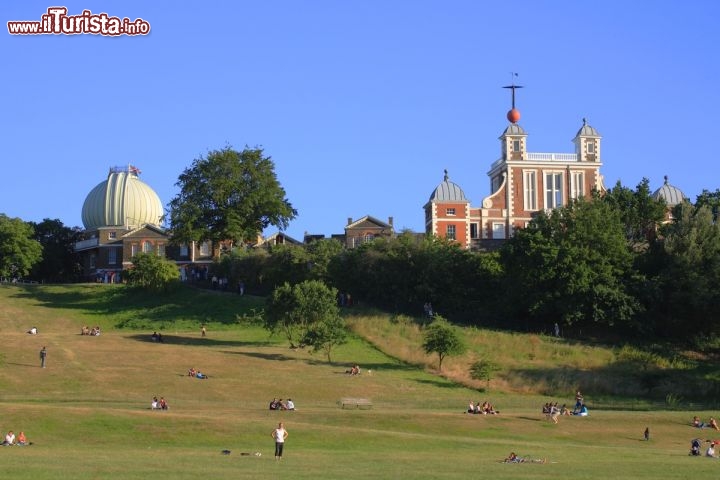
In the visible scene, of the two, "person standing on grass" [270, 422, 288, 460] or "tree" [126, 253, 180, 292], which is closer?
"person standing on grass" [270, 422, 288, 460]

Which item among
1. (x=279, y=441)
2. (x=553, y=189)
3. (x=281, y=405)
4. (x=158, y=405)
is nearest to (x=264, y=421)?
(x=281, y=405)

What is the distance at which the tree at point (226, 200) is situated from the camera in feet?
348

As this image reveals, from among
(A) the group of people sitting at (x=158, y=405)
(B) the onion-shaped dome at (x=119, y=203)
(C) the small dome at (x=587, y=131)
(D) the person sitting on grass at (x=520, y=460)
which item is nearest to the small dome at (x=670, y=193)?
(C) the small dome at (x=587, y=131)

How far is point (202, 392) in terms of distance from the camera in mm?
62375

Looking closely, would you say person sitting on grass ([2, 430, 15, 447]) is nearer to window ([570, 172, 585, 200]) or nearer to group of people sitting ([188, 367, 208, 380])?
group of people sitting ([188, 367, 208, 380])

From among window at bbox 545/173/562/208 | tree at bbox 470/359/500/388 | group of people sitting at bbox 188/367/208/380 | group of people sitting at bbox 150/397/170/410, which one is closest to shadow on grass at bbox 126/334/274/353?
Answer: group of people sitting at bbox 188/367/208/380

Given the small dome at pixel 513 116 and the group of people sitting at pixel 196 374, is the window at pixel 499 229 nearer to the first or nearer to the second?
the small dome at pixel 513 116

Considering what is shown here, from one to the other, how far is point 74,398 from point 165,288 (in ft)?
139

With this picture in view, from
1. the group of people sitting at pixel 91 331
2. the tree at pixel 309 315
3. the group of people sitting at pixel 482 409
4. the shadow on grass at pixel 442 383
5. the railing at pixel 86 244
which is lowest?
the group of people sitting at pixel 482 409

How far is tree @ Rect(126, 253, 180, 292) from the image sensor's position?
328 feet

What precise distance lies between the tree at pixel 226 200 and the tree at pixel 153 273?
510 centimetres

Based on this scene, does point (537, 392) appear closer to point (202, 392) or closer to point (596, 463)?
point (202, 392)

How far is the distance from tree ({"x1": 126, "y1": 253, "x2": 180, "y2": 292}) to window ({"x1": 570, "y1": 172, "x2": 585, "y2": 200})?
4287 cm

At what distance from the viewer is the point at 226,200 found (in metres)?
108
